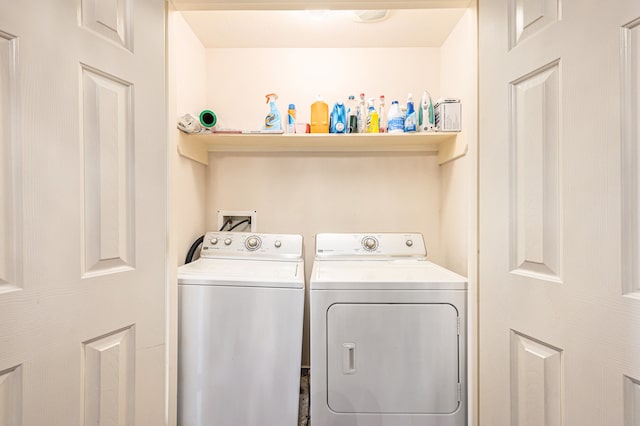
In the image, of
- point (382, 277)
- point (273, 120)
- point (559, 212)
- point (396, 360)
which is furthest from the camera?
point (273, 120)

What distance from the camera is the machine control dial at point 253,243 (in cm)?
193

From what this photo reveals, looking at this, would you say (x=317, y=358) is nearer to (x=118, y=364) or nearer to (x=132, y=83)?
(x=118, y=364)

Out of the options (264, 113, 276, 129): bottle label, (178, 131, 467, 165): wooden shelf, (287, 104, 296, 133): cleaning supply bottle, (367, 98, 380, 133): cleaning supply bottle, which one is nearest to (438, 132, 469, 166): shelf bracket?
(178, 131, 467, 165): wooden shelf

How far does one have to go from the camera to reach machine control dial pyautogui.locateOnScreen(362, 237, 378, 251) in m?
1.94

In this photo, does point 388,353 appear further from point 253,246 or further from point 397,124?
point 397,124

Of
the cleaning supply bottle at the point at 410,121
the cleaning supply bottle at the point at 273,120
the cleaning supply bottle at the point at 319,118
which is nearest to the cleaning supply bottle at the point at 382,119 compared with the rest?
the cleaning supply bottle at the point at 410,121

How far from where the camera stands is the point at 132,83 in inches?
40.7

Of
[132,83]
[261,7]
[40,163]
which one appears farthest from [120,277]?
[261,7]

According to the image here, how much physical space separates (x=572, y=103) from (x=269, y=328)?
1373 millimetres

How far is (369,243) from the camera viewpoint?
195cm

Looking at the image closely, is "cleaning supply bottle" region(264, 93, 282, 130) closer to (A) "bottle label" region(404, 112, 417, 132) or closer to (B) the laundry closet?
(B) the laundry closet

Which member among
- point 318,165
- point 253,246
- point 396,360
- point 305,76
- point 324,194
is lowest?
point 396,360

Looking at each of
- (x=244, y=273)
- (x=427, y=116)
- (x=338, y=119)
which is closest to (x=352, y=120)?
(x=338, y=119)

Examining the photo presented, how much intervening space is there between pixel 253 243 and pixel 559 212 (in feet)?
5.08
